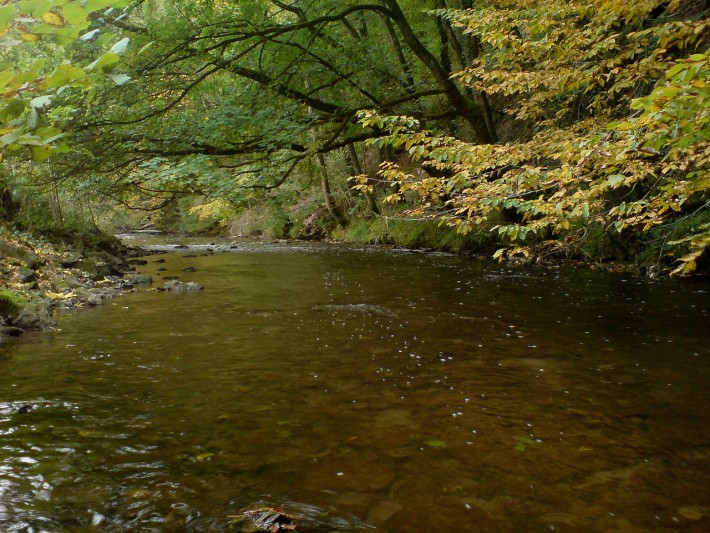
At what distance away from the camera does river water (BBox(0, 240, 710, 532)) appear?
10.4 ft

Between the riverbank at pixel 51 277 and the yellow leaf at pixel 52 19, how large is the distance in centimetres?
785

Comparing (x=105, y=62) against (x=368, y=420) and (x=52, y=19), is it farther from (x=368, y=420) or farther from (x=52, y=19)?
(x=368, y=420)

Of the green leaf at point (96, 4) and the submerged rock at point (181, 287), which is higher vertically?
the green leaf at point (96, 4)

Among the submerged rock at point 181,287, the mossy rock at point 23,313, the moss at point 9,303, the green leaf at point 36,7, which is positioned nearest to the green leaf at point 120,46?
the green leaf at point 36,7

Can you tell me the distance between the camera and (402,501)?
3248mm

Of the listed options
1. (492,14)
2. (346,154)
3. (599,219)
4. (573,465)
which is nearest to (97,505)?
(573,465)

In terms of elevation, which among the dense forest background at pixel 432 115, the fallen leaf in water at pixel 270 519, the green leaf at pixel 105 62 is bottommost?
the fallen leaf in water at pixel 270 519

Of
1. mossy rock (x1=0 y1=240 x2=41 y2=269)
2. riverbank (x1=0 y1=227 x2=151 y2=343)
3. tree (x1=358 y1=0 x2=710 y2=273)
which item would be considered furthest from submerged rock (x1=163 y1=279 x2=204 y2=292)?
tree (x1=358 y1=0 x2=710 y2=273)

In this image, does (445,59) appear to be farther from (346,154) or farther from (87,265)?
(87,265)

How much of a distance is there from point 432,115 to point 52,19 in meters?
13.0

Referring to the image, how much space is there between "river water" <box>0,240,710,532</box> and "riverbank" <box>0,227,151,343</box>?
615 mm

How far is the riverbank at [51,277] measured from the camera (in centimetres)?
820

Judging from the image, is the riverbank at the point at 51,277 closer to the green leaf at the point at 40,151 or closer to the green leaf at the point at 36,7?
the green leaf at the point at 40,151

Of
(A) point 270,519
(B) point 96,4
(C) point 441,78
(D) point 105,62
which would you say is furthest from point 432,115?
(D) point 105,62
